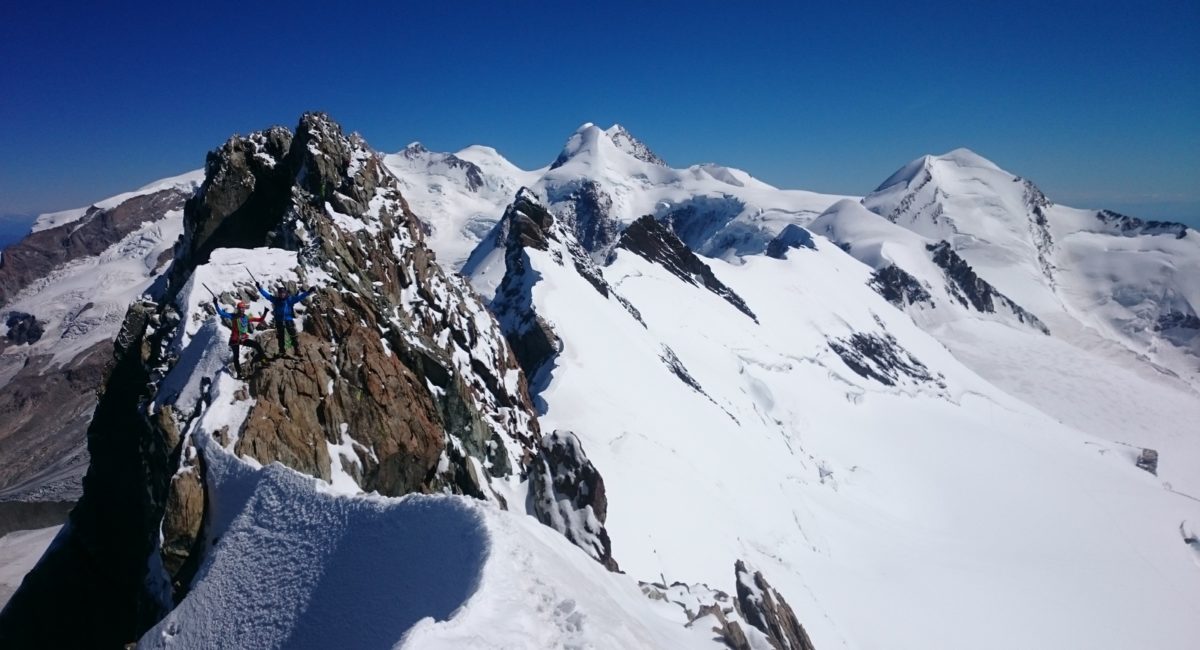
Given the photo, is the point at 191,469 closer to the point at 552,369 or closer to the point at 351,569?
the point at 351,569

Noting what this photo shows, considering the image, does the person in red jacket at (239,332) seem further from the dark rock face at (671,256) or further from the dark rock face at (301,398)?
the dark rock face at (671,256)

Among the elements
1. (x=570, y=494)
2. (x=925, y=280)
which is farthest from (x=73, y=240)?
(x=925, y=280)

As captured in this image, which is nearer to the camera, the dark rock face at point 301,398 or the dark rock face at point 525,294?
the dark rock face at point 301,398

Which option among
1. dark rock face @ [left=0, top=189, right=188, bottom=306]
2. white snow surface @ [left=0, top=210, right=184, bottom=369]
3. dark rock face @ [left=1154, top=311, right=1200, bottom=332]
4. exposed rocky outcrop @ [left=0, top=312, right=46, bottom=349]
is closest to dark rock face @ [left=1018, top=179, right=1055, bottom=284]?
dark rock face @ [left=1154, top=311, right=1200, bottom=332]

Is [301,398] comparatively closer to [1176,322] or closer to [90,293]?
[1176,322]

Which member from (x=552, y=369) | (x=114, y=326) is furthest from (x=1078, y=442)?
(x=114, y=326)

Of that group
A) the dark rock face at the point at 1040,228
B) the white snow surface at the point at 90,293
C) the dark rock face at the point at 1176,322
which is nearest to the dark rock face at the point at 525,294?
the white snow surface at the point at 90,293
